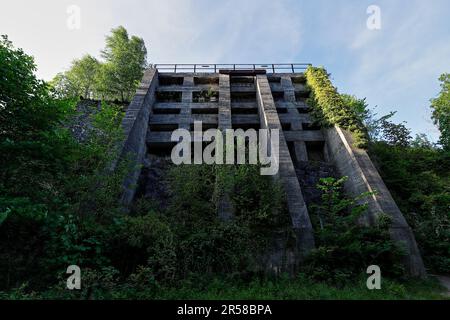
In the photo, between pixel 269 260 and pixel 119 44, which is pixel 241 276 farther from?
pixel 119 44

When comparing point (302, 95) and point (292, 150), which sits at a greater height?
point (302, 95)

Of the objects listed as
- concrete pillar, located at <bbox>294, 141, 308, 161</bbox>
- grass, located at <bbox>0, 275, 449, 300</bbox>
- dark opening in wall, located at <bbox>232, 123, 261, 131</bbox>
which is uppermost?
dark opening in wall, located at <bbox>232, 123, 261, 131</bbox>

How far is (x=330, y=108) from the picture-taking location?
15562 millimetres

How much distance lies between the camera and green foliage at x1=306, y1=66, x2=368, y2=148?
1355 cm

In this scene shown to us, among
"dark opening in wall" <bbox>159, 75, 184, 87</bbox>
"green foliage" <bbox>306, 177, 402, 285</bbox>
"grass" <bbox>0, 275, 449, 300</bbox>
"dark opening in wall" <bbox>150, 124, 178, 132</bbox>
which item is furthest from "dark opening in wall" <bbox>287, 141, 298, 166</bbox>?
"dark opening in wall" <bbox>159, 75, 184, 87</bbox>

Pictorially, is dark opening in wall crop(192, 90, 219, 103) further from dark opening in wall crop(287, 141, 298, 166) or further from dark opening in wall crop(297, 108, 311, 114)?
dark opening in wall crop(287, 141, 298, 166)

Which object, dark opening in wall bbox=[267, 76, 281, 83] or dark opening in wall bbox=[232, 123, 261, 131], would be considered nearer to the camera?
dark opening in wall bbox=[232, 123, 261, 131]

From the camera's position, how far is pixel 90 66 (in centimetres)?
2631

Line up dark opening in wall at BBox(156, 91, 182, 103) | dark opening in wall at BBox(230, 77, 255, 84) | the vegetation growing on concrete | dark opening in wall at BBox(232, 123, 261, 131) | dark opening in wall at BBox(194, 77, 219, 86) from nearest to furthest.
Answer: the vegetation growing on concrete
dark opening in wall at BBox(232, 123, 261, 131)
dark opening in wall at BBox(156, 91, 182, 103)
dark opening in wall at BBox(194, 77, 219, 86)
dark opening in wall at BBox(230, 77, 255, 84)

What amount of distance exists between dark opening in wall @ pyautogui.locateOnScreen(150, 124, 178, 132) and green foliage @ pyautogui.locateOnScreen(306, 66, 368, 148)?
9630 mm

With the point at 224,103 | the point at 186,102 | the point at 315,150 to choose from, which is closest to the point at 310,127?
the point at 315,150

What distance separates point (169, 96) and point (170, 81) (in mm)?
2441

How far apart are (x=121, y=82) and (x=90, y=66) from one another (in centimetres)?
584

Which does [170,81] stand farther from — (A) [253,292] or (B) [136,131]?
(A) [253,292]
